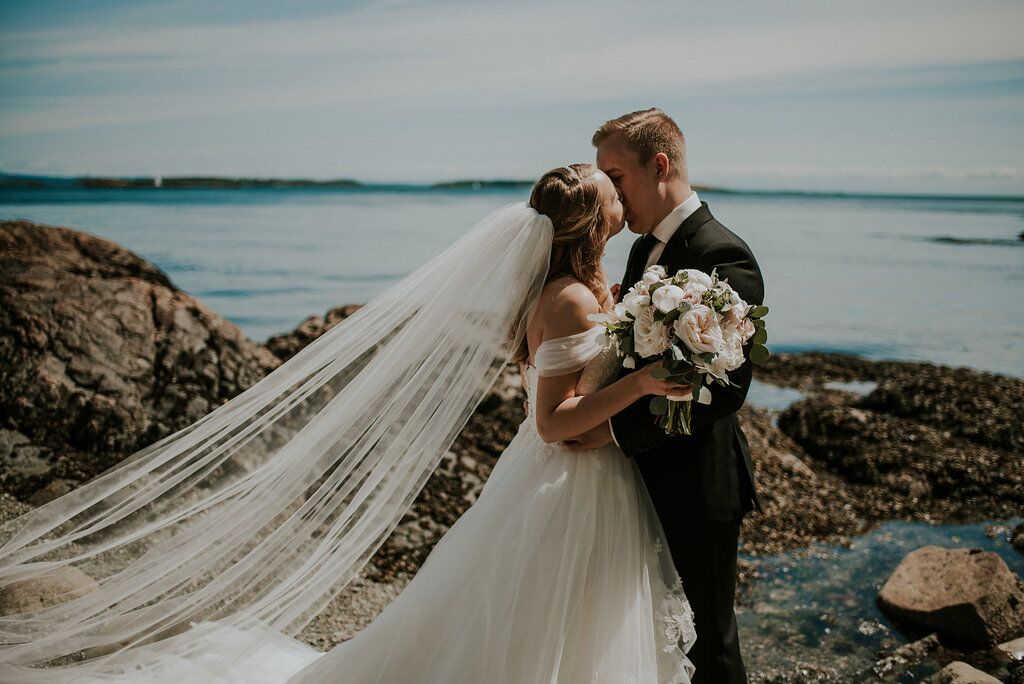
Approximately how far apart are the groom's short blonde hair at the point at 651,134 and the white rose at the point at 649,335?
111 cm

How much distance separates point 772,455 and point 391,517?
4.91 m

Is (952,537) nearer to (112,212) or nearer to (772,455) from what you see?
(772,455)

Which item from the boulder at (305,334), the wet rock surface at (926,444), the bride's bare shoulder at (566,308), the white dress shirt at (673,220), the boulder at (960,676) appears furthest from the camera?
the boulder at (305,334)

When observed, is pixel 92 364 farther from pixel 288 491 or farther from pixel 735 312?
pixel 735 312

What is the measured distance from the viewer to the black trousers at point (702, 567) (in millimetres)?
3223

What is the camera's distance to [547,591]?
3.14 metres

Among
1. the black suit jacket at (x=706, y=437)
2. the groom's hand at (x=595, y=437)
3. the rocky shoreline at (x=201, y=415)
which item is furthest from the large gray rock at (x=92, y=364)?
the black suit jacket at (x=706, y=437)

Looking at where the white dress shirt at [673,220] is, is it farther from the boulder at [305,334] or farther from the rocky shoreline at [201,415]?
the boulder at [305,334]

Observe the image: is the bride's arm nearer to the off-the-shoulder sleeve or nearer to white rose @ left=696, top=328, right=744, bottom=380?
the off-the-shoulder sleeve

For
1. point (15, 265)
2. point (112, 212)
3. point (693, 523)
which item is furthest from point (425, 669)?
point (112, 212)

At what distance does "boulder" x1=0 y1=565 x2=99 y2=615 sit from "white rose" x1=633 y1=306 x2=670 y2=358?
3024 millimetres

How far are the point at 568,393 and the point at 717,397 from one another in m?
0.60

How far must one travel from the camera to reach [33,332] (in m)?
6.60

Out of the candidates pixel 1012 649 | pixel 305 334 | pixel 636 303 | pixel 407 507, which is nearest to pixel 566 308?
pixel 636 303
